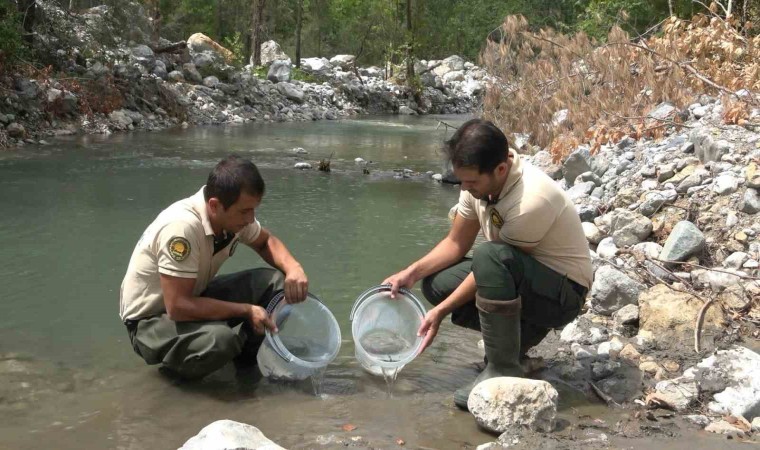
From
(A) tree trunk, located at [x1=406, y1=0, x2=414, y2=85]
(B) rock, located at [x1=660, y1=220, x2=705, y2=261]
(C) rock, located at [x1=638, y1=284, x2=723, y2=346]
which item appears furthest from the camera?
(A) tree trunk, located at [x1=406, y1=0, x2=414, y2=85]

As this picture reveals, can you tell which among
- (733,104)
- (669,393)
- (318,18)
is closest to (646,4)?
(733,104)

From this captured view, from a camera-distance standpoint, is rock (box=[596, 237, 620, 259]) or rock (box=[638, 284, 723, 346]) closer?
rock (box=[638, 284, 723, 346])

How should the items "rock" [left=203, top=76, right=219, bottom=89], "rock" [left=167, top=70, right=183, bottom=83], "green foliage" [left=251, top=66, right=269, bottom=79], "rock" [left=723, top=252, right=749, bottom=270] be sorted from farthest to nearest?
1. "green foliage" [left=251, top=66, right=269, bottom=79]
2. "rock" [left=203, top=76, right=219, bottom=89]
3. "rock" [left=167, top=70, right=183, bottom=83]
4. "rock" [left=723, top=252, right=749, bottom=270]

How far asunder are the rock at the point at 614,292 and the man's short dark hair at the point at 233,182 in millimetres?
1827

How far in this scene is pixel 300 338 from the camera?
3.39m

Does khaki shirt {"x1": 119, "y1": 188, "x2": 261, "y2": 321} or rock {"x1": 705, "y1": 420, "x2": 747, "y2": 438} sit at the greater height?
khaki shirt {"x1": 119, "y1": 188, "x2": 261, "y2": 321}

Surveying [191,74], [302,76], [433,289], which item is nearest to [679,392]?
[433,289]

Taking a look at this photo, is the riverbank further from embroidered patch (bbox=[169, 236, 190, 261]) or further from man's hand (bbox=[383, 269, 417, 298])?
embroidered patch (bbox=[169, 236, 190, 261])

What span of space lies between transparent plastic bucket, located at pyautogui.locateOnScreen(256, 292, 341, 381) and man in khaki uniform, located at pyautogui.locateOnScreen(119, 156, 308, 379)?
0.29 feet

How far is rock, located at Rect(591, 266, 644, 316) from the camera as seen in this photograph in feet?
12.8

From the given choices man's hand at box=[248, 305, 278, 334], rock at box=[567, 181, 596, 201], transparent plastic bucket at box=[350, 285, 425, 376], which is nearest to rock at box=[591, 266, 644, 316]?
transparent plastic bucket at box=[350, 285, 425, 376]

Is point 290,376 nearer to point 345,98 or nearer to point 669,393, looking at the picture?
point 669,393

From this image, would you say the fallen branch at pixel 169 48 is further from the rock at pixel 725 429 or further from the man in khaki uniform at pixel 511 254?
the rock at pixel 725 429

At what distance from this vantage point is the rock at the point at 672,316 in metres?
3.55
